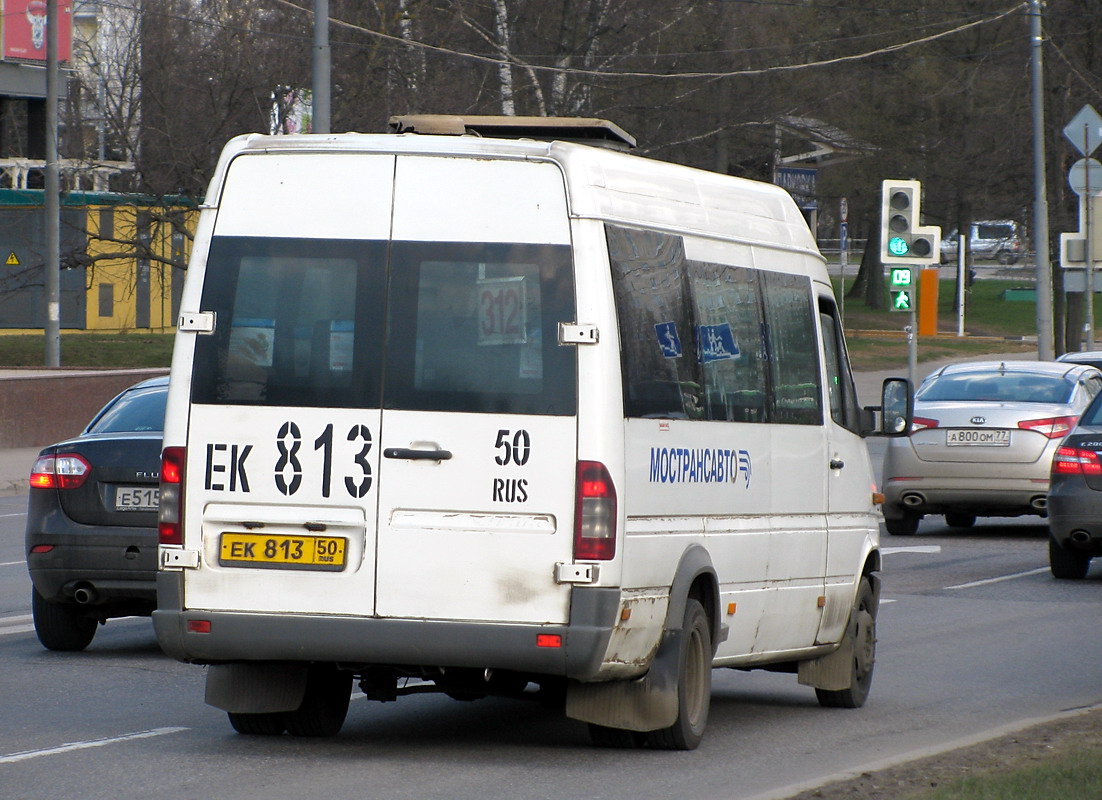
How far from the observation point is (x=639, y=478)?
275 inches

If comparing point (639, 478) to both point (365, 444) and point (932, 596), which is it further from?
point (932, 596)

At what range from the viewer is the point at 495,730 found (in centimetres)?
821

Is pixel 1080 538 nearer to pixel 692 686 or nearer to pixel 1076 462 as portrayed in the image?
pixel 1076 462

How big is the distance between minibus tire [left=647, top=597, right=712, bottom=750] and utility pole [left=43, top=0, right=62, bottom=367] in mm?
25035

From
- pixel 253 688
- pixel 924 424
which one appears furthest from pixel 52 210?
pixel 253 688

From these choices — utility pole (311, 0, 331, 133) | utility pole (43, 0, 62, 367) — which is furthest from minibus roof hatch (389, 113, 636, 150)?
utility pole (43, 0, 62, 367)

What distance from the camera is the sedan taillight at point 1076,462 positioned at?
14211 millimetres

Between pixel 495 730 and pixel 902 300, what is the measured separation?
15.1 meters

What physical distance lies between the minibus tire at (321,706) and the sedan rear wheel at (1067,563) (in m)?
8.24

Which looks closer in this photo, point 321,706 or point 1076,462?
point 321,706

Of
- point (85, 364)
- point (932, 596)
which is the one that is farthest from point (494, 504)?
point (85, 364)

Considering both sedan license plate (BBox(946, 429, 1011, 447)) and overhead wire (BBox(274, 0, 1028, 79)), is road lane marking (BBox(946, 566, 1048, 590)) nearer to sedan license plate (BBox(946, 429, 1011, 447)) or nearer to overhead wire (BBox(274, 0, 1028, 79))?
sedan license plate (BBox(946, 429, 1011, 447))

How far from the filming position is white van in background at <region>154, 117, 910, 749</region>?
6820 mm

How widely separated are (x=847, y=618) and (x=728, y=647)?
4.49 feet
